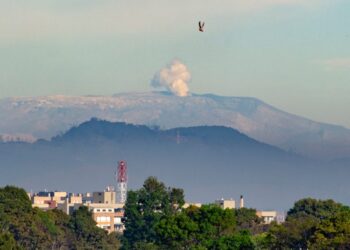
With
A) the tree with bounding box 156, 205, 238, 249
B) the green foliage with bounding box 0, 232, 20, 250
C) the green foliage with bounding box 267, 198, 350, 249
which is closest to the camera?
the green foliage with bounding box 267, 198, 350, 249

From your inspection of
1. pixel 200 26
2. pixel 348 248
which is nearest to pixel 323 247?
pixel 348 248

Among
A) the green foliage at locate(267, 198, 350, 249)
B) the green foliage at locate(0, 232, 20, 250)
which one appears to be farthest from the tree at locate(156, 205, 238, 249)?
the green foliage at locate(0, 232, 20, 250)

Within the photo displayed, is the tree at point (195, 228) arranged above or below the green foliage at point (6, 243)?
above

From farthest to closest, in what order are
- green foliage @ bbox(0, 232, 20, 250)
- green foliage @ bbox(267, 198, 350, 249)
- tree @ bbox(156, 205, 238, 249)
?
tree @ bbox(156, 205, 238, 249)
green foliage @ bbox(0, 232, 20, 250)
green foliage @ bbox(267, 198, 350, 249)

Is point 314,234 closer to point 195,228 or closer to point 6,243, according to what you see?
point 195,228

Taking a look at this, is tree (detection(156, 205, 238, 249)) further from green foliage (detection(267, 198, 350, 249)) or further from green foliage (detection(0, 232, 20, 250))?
green foliage (detection(0, 232, 20, 250))

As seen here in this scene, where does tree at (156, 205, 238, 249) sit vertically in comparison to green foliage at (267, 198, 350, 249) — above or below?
above

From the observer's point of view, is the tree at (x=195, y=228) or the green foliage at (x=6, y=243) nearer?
the green foliage at (x=6, y=243)

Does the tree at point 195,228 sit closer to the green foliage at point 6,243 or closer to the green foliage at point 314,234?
the green foliage at point 314,234

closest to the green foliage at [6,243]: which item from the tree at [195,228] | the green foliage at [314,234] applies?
the tree at [195,228]

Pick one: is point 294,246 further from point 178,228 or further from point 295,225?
point 178,228

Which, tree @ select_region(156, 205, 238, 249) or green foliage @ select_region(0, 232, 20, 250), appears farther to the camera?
tree @ select_region(156, 205, 238, 249)
